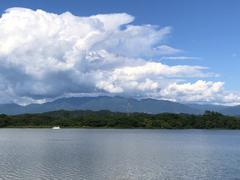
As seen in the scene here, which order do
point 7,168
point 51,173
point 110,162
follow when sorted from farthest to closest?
1. point 110,162
2. point 7,168
3. point 51,173

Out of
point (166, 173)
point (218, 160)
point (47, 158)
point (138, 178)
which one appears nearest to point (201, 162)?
point (218, 160)

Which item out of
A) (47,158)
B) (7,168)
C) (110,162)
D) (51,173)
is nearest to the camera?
(51,173)

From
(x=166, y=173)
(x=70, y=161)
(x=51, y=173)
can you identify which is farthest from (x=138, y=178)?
(x=70, y=161)

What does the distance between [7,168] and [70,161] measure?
973cm

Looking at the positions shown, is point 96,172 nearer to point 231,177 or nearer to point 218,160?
point 231,177

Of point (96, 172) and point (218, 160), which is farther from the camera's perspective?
point (218, 160)

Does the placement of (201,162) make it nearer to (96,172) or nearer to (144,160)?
(144,160)

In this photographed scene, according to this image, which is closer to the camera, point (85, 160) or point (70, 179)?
point (70, 179)

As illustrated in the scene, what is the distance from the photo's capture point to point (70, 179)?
43500mm

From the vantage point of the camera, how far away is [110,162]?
5669cm

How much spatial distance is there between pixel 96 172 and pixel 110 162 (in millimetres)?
8892

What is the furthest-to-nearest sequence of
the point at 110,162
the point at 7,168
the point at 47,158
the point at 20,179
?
the point at 47,158 < the point at 110,162 < the point at 7,168 < the point at 20,179

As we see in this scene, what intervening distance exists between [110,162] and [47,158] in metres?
9.83

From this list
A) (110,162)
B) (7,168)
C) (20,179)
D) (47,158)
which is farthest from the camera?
(47,158)
